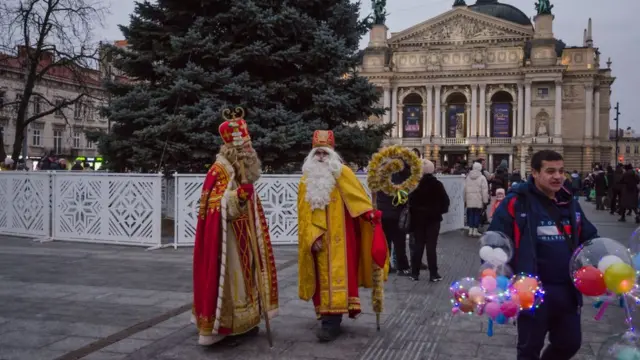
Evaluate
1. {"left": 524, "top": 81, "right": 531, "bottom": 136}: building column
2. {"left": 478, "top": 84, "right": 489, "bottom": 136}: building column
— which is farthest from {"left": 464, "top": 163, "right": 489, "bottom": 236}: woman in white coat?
{"left": 478, "top": 84, "right": 489, "bottom": 136}: building column

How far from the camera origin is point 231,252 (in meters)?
5.27

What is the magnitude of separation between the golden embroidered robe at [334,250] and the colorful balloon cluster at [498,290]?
195cm

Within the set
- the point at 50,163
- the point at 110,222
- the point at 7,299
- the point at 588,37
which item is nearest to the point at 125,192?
the point at 110,222

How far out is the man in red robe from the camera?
512 cm

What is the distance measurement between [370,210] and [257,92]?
24.3ft

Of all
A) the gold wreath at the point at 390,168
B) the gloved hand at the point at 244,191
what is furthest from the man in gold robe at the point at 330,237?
the gold wreath at the point at 390,168

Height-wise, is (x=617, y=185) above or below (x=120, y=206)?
above

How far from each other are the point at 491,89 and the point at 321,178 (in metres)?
65.7

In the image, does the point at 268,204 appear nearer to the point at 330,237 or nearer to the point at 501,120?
the point at 330,237

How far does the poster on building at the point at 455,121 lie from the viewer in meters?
68.6

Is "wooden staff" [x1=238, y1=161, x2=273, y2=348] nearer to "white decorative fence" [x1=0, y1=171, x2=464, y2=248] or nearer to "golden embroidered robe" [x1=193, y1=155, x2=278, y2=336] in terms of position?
"golden embroidered robe" [x1=193, y1=155, x2=278, y2=336]

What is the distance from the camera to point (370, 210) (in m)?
5.52

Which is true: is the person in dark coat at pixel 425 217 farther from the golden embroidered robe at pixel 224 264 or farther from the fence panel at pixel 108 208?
the fence panel at pixel 108 208

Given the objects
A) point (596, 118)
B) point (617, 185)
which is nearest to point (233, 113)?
point (617, 185)
